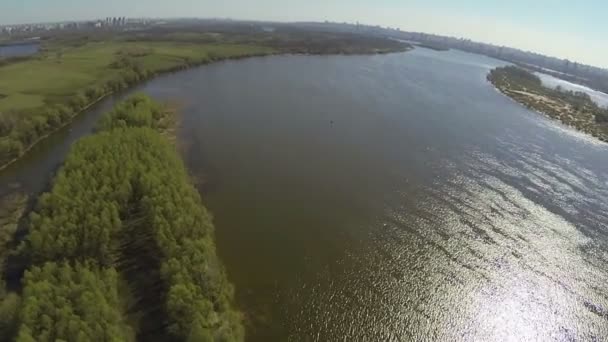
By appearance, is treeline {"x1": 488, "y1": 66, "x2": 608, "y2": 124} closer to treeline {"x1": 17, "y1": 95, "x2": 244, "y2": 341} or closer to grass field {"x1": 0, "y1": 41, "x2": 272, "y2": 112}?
grass field {"x1": 0, "y1": 41, "x2": 272, "y2": 112}

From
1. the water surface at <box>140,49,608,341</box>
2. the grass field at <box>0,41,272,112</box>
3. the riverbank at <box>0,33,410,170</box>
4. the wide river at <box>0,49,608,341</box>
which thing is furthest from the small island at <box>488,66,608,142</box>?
the grass field at <box>0,41,272,112</box>

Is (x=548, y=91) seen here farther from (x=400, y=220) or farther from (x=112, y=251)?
(x=112, y=251)

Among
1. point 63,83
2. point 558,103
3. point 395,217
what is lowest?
point 395,217

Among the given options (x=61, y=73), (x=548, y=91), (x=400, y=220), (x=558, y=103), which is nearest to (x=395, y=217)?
(x=400, y=220)

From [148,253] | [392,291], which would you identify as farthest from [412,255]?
[148,253]

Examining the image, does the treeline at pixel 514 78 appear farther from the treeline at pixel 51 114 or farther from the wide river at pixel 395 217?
the treeline at pixel 51 114

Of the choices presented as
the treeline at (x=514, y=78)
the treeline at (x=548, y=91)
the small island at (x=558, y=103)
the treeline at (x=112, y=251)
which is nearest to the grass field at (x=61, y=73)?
the treeline at (x=112, y=251)

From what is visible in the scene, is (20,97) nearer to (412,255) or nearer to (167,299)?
(167,299)
